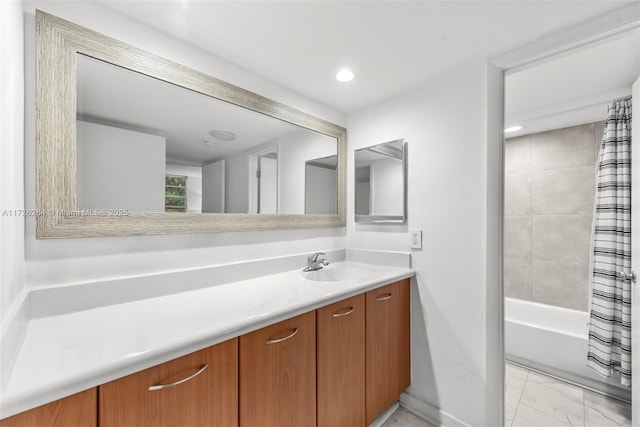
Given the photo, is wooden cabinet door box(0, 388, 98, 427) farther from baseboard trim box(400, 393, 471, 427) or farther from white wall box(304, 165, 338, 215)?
baseboard trim box(400, 393, 471, 427)

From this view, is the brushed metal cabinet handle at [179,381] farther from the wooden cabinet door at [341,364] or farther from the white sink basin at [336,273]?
the white sink basin at [336,273]

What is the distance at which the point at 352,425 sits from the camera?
138 cm

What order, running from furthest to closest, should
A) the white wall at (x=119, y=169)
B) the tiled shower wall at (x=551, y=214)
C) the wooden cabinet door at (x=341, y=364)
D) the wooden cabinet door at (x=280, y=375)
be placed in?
the tiled shower wall at (x=551, y=214) < the wooden cabinet door at (x=341, y=364) < the white wall at (x=119, y=169) < the wooden cabinet door at (x=280, y=375)

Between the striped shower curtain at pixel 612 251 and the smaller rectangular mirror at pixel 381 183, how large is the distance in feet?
4.46

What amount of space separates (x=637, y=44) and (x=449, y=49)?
0.99m

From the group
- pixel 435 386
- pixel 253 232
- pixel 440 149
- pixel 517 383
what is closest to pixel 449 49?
pixel 440 149

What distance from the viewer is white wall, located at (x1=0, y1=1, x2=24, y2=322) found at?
715 millimetres

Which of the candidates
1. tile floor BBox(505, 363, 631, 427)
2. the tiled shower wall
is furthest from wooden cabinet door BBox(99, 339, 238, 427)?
the tiled shower wall

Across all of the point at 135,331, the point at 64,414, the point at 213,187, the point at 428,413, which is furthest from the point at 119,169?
the point at 428,413

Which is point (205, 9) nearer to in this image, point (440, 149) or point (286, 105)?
point (286, 105)

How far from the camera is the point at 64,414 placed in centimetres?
64

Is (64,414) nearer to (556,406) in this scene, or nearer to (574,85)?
(556,406)

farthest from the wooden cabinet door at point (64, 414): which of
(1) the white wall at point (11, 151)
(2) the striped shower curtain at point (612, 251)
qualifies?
(2) the striped shower curtain at point (612, 251)

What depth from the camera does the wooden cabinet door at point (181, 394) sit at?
0.71 m
